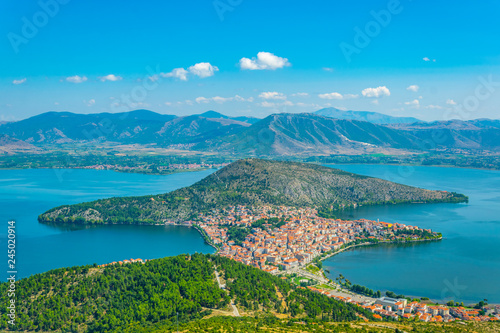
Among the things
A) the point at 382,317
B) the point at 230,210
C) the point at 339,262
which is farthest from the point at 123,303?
the point at 230,210

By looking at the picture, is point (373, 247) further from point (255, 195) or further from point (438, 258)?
point (255, 195)

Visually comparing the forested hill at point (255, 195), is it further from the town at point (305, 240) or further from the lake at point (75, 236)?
the town at point (305, 240)

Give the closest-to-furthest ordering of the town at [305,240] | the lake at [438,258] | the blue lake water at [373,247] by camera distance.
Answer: the town at [305,240], the lake at [438,258], the blue lake water at [373,247]

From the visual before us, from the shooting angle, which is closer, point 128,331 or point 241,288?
point 128,331

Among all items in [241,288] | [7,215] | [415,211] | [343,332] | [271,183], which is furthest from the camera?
[271,183]

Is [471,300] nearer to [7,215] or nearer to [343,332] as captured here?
[343,332]

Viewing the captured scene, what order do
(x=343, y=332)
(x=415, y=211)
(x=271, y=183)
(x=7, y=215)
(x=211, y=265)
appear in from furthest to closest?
1. (x=271, y=183)
2. (x=415, y=211)
3. (x=7, y=215)
4. (x=211, y=265)
5. (x=343, y=332)

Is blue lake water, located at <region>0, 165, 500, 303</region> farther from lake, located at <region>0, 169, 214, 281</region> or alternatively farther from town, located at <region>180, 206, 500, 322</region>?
town, located at <region>180, 206, 500, 322</region>

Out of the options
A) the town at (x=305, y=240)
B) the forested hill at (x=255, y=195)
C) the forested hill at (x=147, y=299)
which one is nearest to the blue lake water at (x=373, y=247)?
the town at (x=305, y=240)
